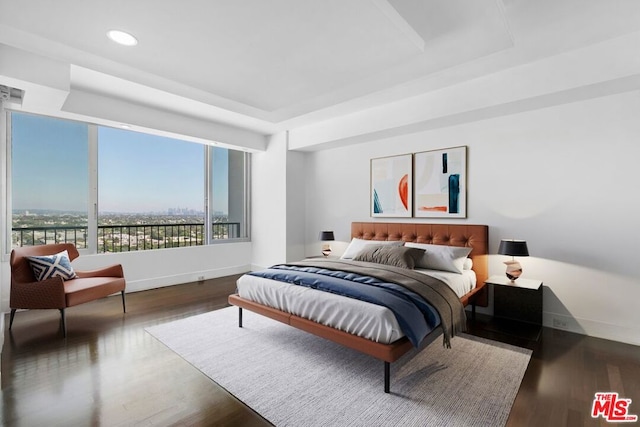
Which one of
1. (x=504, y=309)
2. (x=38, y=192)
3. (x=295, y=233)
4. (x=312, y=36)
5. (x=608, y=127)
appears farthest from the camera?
(x=295, y=233)

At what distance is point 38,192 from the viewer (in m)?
4.14

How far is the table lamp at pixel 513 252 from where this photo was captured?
3.22m

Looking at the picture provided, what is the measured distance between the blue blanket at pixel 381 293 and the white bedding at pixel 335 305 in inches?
2.5

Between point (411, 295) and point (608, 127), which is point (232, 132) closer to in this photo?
point (411, 295)

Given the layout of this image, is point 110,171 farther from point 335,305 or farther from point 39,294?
point 335,305

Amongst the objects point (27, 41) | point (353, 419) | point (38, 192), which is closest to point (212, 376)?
point (353, 419)

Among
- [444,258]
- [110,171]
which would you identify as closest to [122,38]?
[110,171]

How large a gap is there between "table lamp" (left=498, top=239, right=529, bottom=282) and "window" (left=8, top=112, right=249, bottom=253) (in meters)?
4.67

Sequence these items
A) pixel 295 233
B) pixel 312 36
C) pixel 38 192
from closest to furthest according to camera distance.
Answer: pixel 312 36
pixel 38 192
pixel 295 233

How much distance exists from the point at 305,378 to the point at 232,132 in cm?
434

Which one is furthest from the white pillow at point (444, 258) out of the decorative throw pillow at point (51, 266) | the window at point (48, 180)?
the window at point (48, 180)

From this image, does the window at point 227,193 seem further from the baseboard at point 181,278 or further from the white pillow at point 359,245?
the white pillow at point 359,245

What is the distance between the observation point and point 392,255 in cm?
→ 368

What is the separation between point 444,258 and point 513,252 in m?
0.70
